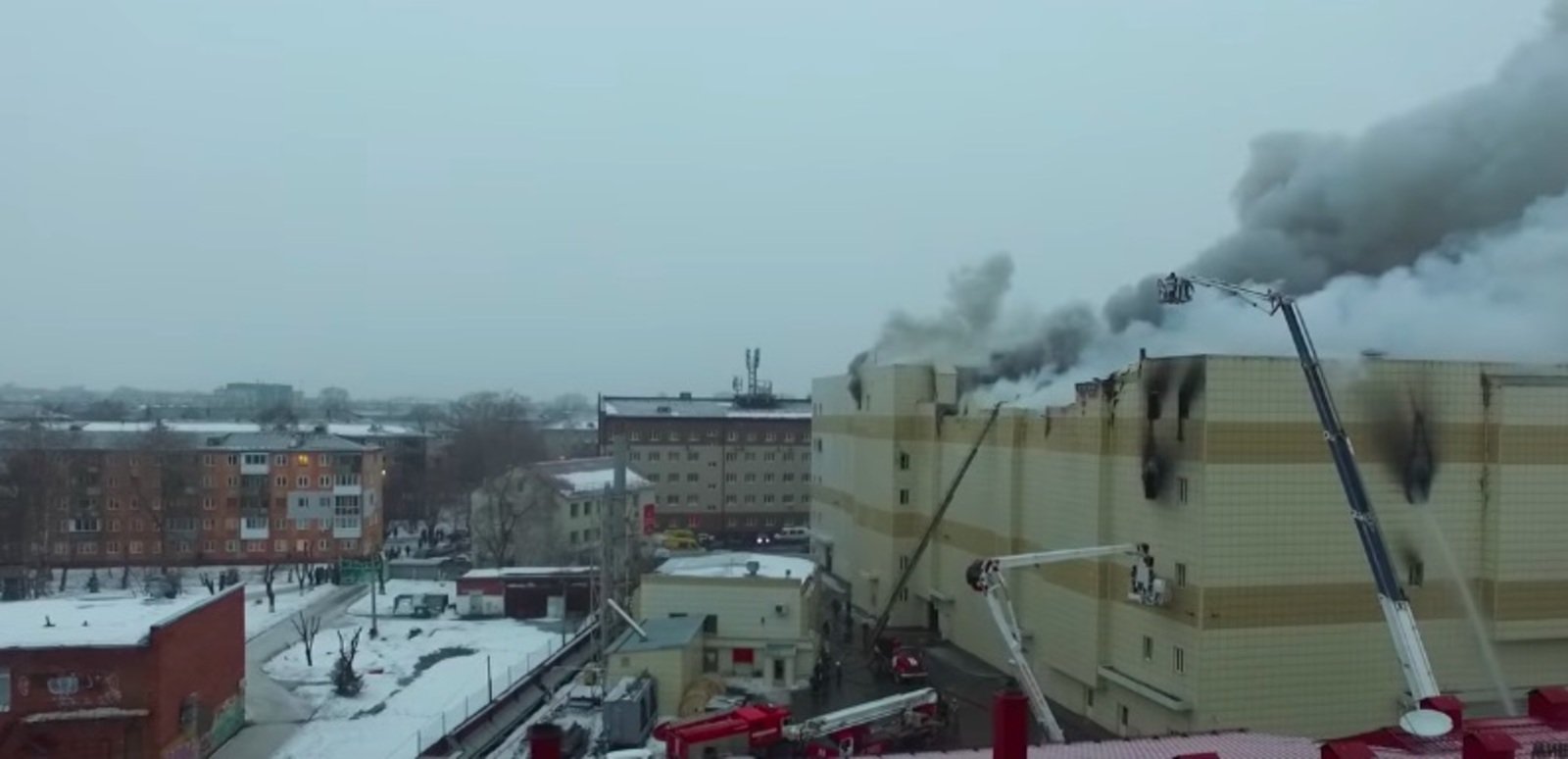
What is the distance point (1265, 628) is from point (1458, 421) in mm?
3499

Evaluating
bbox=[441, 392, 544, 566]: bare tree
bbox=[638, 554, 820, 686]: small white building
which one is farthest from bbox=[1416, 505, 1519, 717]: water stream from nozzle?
bbox=[441, 392, 544, 566]: bare tree

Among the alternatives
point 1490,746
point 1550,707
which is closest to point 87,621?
point 1490,746

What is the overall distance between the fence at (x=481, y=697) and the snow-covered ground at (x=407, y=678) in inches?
0.7

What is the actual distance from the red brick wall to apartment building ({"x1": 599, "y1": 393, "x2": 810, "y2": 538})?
27387 millimetres

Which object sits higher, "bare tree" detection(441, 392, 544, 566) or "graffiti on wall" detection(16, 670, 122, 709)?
"bare tree" detection(441, 392, 544, 566)

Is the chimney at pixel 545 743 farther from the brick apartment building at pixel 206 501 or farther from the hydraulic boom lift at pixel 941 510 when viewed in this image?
the brick apartment building at pixel 206 501

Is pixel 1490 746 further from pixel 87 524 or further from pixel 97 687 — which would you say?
pixel 87 524

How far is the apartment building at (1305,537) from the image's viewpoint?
1312 cm

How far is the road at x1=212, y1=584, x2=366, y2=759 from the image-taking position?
15320mm

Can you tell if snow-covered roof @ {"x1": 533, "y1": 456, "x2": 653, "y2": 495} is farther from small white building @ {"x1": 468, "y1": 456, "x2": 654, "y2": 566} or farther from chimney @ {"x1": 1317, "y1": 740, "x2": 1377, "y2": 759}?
chimney @ {"x1": 1317, "y1": 740, "x2": 1377, "y2": 759}

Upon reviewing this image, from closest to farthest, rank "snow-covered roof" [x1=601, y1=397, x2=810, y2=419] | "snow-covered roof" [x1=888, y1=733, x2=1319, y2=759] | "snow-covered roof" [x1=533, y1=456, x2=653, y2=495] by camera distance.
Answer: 1. "snow-covered roof" [x1=888, y1=733, x2=1319, y2=759]
2. "snow-covered roof" [x1=533, y1=456, x2=653, y2=495]
3. "snow-covered roof" [x1=601, y1=397, x2=810, y2=419]

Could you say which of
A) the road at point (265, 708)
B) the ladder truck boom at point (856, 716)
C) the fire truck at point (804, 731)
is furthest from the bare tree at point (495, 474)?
the ladder truck boom at point (856, 716)

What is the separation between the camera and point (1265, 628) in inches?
521

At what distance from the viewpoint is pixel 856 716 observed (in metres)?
14.2
